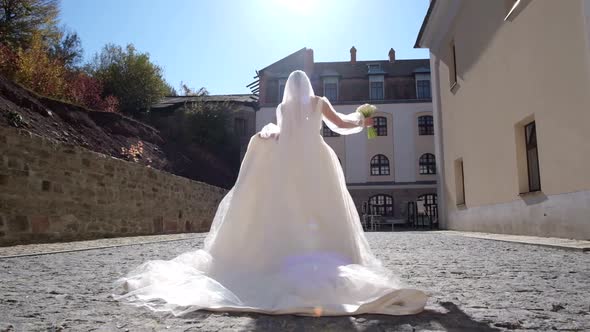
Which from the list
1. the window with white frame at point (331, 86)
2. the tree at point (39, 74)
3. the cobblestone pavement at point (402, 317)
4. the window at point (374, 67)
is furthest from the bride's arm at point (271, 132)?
the window at point (374, 67)

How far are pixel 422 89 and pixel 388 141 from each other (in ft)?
15.2

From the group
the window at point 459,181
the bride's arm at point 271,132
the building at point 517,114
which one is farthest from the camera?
the window at point 459,181

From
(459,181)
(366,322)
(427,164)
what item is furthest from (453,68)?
(427,164)

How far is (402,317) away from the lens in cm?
250

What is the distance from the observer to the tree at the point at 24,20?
75.1 feet

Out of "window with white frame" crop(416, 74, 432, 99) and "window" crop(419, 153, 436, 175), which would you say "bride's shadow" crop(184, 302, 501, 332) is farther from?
"window with white frame" crop(416, 74, 432, 99)

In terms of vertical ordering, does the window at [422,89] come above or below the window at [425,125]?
above

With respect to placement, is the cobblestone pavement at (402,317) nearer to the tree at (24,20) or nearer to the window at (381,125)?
the tree at (24,20)

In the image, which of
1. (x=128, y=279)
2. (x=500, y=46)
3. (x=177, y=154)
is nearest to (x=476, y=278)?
(x=128, y=279)

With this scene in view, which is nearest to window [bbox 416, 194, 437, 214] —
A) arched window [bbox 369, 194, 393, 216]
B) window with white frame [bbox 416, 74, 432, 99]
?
arched window [bbox 369, 194, 393, 216]

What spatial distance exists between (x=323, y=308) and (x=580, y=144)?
6395mm

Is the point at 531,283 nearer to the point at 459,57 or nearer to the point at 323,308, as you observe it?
the point at 323,308

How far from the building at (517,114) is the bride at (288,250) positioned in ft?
15.9

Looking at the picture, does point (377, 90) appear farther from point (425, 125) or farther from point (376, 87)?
point (425, 125)
